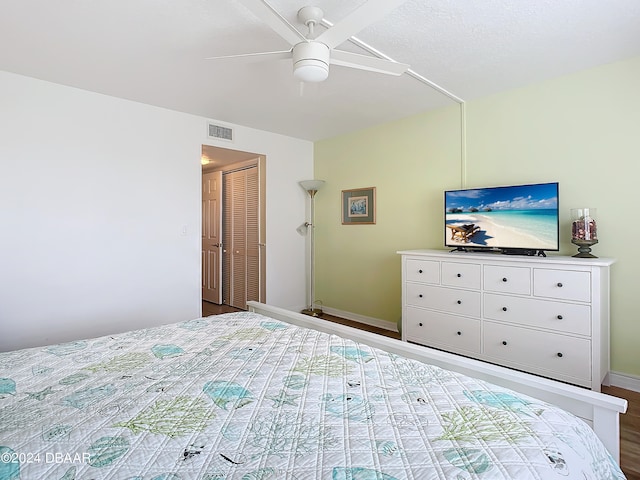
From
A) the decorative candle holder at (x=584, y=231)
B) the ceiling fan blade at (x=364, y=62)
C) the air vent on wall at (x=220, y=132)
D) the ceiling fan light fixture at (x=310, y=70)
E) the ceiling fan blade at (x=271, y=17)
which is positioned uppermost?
the air vent on wall at (x=220, y=132)

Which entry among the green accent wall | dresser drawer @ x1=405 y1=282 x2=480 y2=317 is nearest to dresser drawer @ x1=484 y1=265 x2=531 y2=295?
dresser drawer @ x1=405 y1=282 x2=480 y2=317

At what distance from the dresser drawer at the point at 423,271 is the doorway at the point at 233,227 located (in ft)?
6.52

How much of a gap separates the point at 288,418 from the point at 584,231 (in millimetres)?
2608

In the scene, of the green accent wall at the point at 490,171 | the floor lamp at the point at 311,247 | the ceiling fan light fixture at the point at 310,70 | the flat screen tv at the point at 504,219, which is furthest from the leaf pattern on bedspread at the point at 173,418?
the floor lamp at the point at 311,247

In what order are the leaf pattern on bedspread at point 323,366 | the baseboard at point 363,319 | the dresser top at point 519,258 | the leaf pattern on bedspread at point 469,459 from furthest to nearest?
1. the baseboard at point 363,319
2. the dresser top at point 519,258
3. the leaf pattern on bedspread at point 323,366
4. the leaf pattern on bedspread at point 469,459

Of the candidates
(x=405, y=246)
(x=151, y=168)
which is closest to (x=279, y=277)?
(x=405, y=246)

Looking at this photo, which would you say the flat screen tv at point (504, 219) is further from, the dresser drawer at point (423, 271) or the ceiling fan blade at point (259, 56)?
the ceiling fan blade at point (259, 56)

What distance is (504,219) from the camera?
293 cm

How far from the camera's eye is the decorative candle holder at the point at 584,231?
2541 millimetres

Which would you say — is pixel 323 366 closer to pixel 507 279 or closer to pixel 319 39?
pixel 319 39

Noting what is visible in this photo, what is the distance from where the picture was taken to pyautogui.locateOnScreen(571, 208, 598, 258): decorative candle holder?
8.34 ft

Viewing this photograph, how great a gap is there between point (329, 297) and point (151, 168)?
268 centimetres

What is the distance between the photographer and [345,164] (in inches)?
177

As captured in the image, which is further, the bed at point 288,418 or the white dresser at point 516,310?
the white dresser at point 516,310
